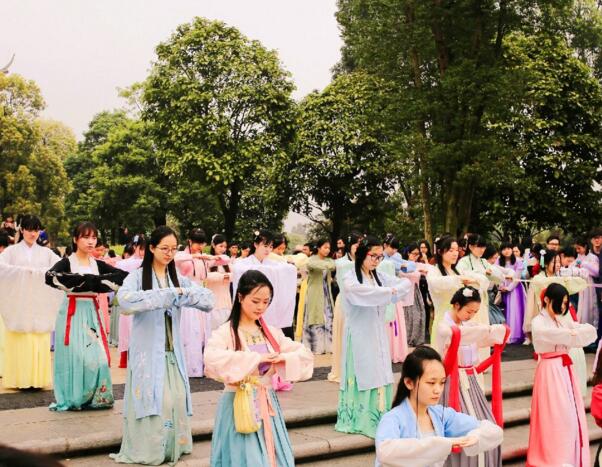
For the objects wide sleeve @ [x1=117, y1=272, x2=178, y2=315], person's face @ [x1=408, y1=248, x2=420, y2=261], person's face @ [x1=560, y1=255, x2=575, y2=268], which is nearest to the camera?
wide sleeve @ [x1=117, y1=272, x2=178, y2=315]

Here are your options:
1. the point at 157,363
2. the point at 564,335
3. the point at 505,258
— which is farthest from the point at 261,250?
the point at 505,258

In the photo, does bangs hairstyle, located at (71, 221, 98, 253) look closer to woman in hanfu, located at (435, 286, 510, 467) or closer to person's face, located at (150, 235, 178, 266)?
person's face, located at (150, 235, 178, 266)

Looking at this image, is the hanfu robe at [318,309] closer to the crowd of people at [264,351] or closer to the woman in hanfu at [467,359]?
the crowd of people at [264,351]

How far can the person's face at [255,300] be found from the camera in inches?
189

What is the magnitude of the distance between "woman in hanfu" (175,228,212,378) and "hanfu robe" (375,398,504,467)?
18.5 ft

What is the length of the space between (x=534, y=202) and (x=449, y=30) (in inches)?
246

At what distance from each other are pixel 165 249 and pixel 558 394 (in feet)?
10.9

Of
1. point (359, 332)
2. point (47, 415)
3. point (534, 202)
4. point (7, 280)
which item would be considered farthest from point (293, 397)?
point (534, 202)

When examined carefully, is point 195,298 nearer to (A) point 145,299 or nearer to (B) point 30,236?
(A) point 145,299

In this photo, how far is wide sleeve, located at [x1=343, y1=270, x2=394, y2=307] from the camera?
22.6ft

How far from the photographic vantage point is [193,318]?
9641mm

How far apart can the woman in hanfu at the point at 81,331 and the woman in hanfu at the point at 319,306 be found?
16.0 ft

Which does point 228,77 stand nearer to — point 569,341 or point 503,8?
point 503,8

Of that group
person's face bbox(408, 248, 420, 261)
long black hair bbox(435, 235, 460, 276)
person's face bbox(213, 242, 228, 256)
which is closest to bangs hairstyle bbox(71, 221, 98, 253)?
person's face bbox(213, 242, 228, 256)
